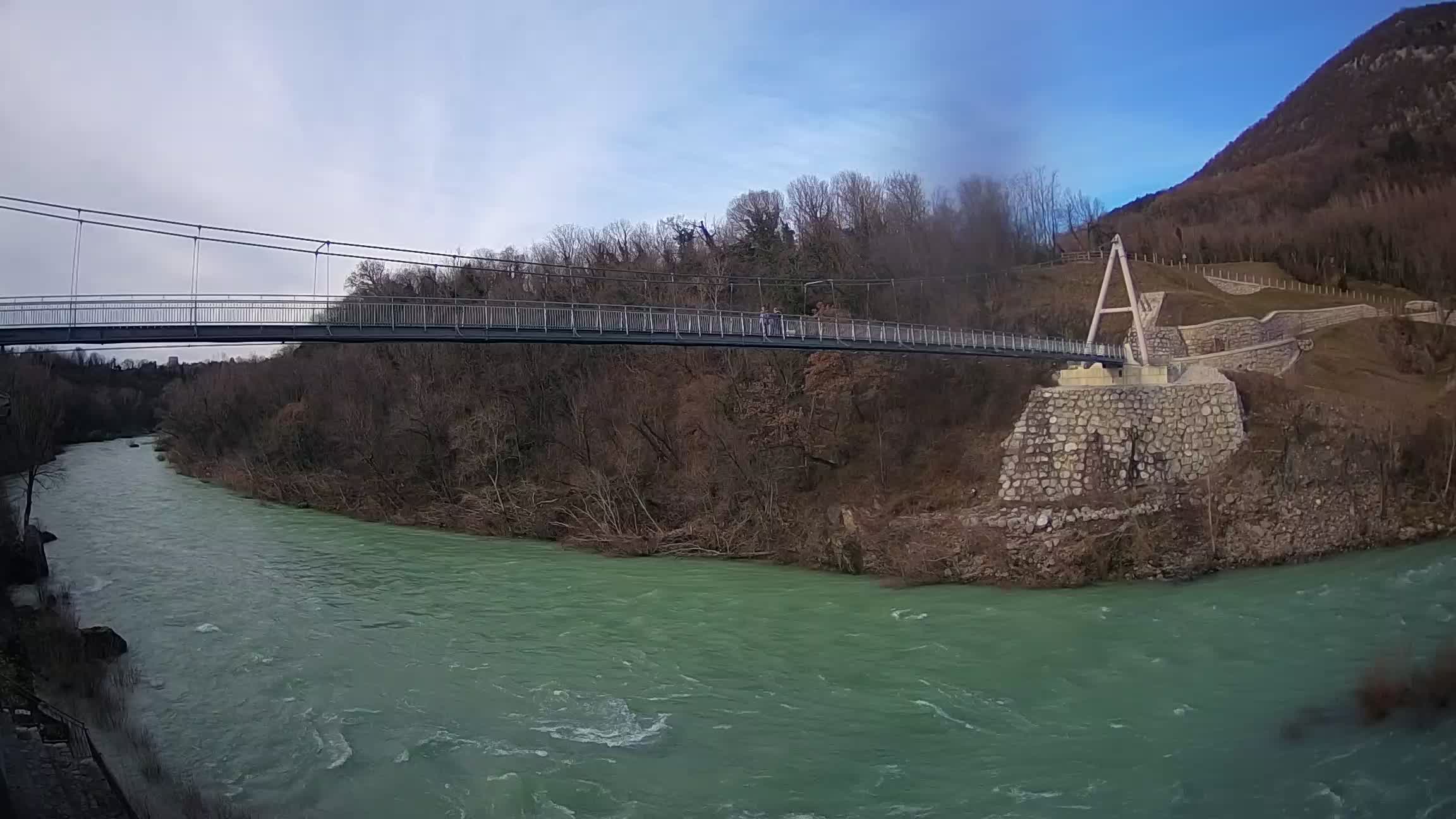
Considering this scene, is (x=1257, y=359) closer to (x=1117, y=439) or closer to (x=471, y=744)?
(x=1117, y=439)

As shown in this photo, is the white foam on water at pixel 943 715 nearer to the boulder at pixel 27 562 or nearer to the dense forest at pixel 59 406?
the dense forest at pixel 59 406

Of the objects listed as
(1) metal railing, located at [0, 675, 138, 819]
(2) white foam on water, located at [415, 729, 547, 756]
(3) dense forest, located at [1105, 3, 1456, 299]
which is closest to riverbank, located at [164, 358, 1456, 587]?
(2) white foam on water, located at [415, 729, 547, 756]

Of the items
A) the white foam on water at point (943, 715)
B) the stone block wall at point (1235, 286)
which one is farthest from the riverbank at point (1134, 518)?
the stone block wall at point (1235, 286)

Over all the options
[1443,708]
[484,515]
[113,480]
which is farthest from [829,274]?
[113,480]

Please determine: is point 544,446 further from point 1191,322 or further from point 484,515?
point 1191,322

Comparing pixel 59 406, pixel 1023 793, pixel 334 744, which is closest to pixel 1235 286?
pixel 1023 793
